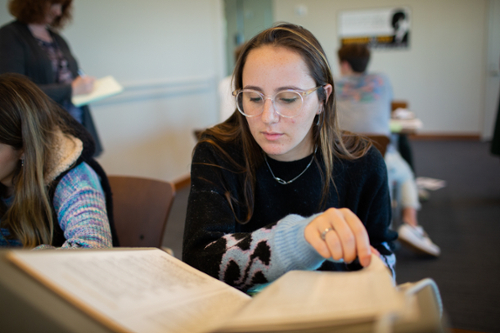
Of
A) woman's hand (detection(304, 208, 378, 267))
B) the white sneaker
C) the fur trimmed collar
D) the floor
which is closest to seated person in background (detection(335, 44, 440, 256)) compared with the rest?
the white sneaker

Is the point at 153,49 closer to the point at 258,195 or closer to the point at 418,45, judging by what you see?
the point at 258,195

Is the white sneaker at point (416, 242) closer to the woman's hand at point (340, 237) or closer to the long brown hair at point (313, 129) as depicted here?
the long brown hair at point (313, 129)

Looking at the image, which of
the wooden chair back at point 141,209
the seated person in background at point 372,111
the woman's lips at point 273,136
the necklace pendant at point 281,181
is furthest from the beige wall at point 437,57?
the woman's lips at point 273,136

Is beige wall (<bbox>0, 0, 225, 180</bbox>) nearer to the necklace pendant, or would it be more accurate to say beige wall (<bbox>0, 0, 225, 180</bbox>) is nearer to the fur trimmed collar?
the fur trimmed collar

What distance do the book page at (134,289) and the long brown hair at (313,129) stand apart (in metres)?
0.49

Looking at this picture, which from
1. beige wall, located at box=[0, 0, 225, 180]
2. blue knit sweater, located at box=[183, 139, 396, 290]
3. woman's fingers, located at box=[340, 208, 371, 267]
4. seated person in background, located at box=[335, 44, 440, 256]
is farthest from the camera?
beige wall, located at box=[0, 0, 225, 180]

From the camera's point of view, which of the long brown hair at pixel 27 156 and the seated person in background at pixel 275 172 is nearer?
the seated person in background at pixel 275 172

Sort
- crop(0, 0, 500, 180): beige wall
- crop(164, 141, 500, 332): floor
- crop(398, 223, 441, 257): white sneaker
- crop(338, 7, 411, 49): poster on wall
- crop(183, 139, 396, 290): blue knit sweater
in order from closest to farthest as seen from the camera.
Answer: crop(183, 139, 396, 290): blue knit sweater, crop(164, 141, 500, 332): floor, crop(398, 223, 441, 257): white sneaker, crop(0, 0, 500, 180): beige wall, crop(338, 7, 411, 49): poster on wall

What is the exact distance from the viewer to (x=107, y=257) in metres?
0.49

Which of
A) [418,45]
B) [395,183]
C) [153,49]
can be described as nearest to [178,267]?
[395,183]

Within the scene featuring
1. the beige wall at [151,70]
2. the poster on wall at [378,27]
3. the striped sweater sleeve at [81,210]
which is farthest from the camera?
the poster on wall at [378,27]

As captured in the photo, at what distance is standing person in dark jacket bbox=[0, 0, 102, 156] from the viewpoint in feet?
6.00

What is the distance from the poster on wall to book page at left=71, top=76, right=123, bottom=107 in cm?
519

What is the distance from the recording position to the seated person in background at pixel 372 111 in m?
2.71
